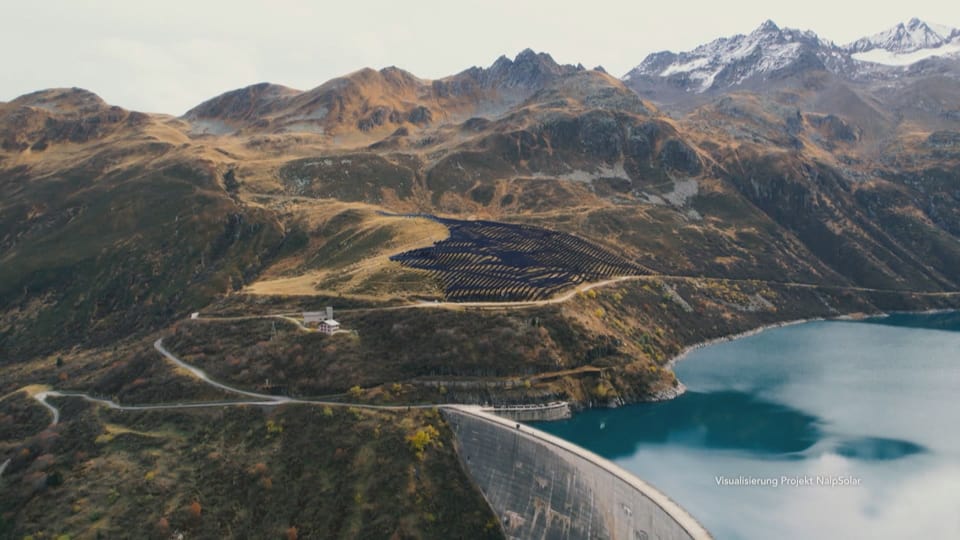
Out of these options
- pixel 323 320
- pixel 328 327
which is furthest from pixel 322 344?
pixel 323 320

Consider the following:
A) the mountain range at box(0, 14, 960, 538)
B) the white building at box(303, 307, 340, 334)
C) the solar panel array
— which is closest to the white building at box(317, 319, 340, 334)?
the white building at box(303, 307, 340, 334)

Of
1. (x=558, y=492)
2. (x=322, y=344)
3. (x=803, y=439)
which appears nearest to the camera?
(x=558, y=492)

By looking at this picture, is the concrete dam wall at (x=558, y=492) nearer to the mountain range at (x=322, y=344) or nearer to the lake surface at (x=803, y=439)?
the mountain range at (x=322, y=344)

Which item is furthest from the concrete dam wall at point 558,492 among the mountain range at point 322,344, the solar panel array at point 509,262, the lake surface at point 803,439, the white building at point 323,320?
the solar panel array at point 509,262

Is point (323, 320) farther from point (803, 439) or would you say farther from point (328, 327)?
point (803, 439)

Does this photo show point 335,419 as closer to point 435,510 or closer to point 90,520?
point 435,510

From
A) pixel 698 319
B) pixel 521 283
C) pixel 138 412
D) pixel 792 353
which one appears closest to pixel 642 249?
pixel 698 319

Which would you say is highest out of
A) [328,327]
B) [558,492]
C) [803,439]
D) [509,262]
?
[509,262]
